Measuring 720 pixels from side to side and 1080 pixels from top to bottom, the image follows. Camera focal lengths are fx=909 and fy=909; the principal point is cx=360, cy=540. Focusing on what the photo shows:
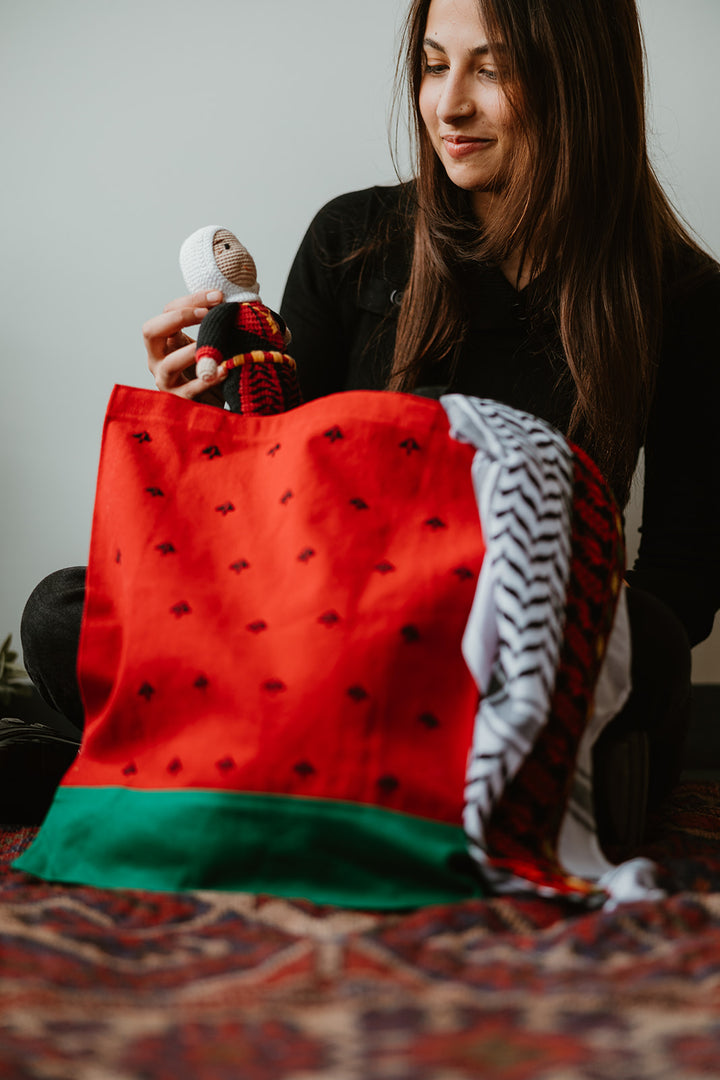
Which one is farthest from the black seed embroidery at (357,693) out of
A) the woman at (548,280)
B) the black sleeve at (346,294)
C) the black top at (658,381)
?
the black sleeve at (346,294)

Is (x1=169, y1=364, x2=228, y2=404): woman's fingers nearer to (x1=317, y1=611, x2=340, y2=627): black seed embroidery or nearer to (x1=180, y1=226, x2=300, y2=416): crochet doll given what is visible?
(x1=180, y1=226, x2=300, y2=416): crochet doll

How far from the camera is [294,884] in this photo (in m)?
0.62

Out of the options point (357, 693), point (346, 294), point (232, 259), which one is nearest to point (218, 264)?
point (232, 259)

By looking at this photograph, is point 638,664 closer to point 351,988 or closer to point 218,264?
point 351,988

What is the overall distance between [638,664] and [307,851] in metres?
0.32

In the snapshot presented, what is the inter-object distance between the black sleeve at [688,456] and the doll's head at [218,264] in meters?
0.49

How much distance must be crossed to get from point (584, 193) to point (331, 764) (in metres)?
0.69

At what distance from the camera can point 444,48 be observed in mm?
938

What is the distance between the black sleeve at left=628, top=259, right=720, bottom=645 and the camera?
1.02m

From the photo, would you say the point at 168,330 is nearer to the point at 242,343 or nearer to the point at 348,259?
the point at 242,343

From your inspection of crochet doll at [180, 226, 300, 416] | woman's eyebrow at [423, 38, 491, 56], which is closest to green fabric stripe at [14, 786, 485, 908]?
crochet doll at [180, 226, 300, 416]

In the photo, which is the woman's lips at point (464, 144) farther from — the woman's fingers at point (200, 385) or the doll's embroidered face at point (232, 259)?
the woman's fingers at point (200, 385)

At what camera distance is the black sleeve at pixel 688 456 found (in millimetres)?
1018

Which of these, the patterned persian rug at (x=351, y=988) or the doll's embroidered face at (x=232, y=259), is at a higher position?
A: the doll's embroidered face at (x=232, y=259)
